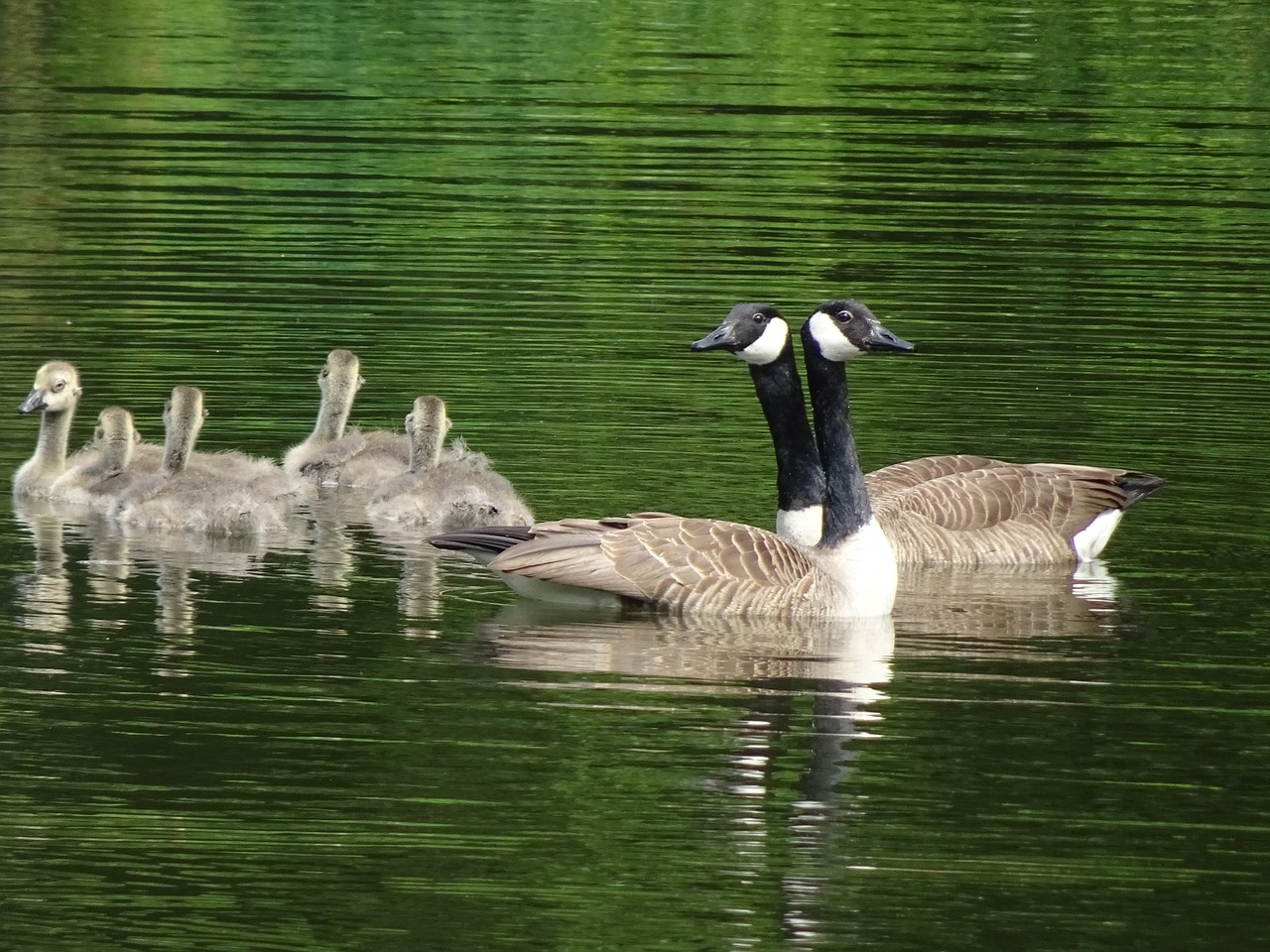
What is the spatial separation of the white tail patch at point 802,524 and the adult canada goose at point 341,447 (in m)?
2.69

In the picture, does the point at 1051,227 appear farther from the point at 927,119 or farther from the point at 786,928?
the point at 786,928

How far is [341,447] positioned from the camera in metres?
16.0

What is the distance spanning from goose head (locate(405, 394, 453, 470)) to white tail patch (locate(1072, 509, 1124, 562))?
3.75 metres

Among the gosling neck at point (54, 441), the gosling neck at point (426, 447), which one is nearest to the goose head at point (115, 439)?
the gosling neck at point (54, 441)

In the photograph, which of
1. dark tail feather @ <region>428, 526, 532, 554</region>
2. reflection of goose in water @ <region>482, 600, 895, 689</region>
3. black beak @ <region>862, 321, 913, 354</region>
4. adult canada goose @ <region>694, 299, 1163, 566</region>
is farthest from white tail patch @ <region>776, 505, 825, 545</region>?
dark tail feather @ <region>428, 526, 532, 554</region>

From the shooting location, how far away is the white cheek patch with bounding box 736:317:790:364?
14.2m

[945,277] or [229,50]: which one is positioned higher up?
[229,50]

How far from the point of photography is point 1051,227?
2498cm

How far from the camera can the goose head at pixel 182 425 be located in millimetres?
14672

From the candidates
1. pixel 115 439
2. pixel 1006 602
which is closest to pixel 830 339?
pixel 1006 602

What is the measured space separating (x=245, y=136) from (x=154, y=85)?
3773 mm

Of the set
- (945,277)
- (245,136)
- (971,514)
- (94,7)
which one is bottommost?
(971,514)

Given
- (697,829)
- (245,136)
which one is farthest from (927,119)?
(697,829)

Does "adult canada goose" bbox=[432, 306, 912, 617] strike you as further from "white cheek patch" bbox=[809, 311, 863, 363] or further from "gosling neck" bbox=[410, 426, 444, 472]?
"gosling neck" bbox=[410, 426, 444, 472]
